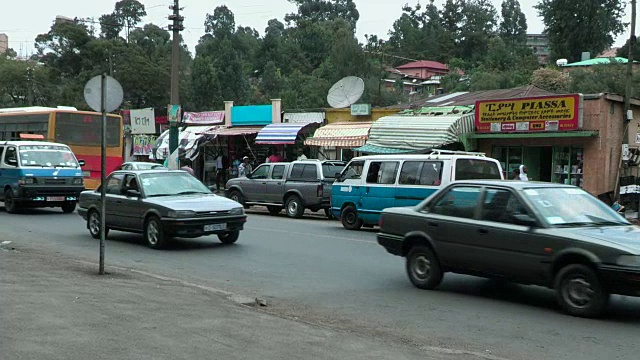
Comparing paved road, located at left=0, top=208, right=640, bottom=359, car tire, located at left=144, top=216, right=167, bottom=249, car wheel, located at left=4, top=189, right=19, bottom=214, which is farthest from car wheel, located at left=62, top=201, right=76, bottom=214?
car tire, located at left=144, top=216, right=167, bottom=249

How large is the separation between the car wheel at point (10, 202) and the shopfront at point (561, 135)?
15.3 meters

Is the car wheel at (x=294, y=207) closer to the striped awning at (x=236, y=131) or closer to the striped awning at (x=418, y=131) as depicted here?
the striped awning at (x=418, y=131)

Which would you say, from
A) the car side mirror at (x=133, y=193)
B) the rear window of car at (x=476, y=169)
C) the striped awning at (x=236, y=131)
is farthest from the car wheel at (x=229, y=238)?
the striped awning at (x=236, y=131)

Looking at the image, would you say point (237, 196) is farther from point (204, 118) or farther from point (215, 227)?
point (204, 118)

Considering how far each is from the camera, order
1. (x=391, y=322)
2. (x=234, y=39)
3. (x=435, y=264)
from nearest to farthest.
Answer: (x=391, y=322), (x=435, y=264), (x=234, y=39)

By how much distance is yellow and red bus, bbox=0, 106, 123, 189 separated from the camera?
24781 mm

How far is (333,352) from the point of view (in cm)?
613

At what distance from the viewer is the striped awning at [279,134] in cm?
2999

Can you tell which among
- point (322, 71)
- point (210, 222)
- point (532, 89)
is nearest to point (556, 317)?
point (210, 222)

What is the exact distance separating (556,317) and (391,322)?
1892mm

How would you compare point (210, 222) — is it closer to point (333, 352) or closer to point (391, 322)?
point (391, 322)

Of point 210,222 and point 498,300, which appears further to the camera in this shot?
point 210,222

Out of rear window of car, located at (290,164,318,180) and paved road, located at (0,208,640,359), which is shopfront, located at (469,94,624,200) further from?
paved road, located at (0,208,640,359)

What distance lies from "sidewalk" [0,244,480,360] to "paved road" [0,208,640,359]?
81 cm
